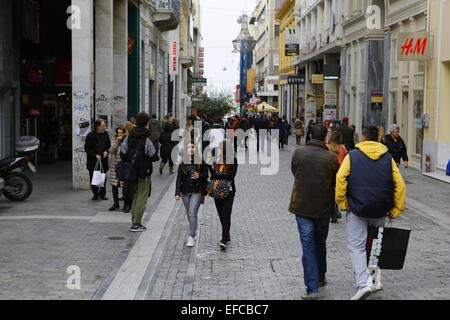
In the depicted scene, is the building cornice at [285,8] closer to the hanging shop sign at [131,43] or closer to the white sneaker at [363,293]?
the hanging shop sign at [131,43]

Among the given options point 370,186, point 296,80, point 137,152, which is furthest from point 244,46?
point 370,186

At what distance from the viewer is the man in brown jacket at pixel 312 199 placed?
7.49 m

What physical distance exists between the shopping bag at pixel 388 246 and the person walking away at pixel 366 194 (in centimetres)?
9

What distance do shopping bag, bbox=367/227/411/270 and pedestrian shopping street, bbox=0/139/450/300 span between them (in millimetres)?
524

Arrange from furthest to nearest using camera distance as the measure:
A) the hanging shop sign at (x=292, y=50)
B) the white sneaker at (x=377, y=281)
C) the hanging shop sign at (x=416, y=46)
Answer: the hanging shop sign at (x=292, y=50), the hanging shop sign at (x=416, y=46), the white sneaker at (x=377, y=281)

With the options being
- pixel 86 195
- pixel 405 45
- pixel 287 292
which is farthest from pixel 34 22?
pixel 287 292

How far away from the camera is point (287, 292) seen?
786cm

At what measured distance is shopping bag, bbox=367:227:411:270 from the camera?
23.9ft

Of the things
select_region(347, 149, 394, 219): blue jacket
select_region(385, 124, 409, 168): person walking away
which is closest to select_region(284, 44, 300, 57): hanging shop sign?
select_region(385, 124, 409, 168): person walking away

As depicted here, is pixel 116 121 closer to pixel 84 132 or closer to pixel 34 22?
pixel 34 22

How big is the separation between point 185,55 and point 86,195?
44.2 metres

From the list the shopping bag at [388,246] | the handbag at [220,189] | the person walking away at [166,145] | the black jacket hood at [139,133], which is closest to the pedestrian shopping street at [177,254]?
the shopping bag at [388,246]

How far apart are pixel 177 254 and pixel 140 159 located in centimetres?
203

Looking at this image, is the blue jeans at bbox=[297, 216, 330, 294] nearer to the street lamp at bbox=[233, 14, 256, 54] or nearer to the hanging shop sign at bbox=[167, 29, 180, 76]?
the hanging shop sign at bbox=[167, 29, 180, 76]
